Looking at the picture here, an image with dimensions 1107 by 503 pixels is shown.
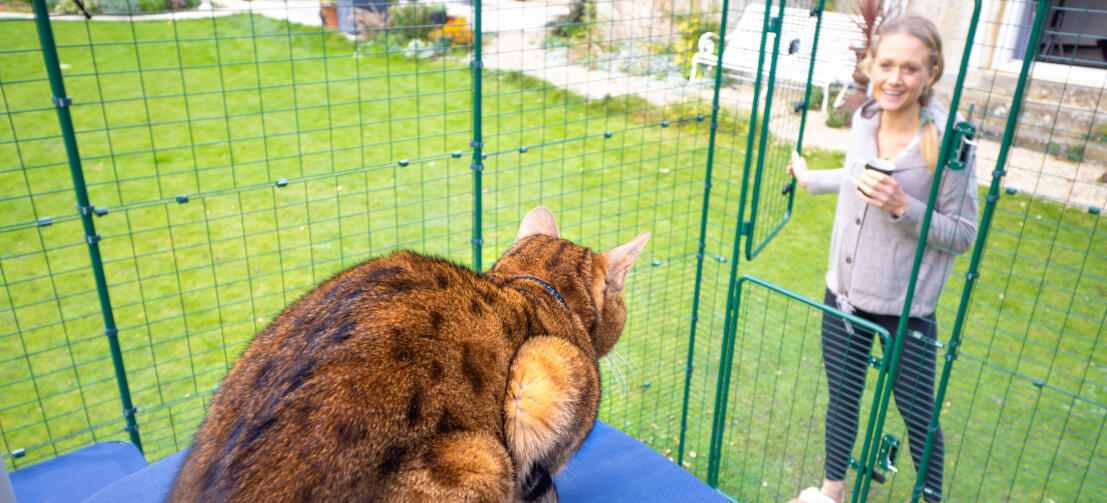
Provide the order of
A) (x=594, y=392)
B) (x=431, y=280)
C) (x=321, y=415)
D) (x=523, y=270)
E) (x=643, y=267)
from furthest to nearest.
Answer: (x=643, y=267) < (x=523, y=270) < (x=594, y=392) < (x=431, y=280) < (x=321, y=415)

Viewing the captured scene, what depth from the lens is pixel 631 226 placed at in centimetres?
609

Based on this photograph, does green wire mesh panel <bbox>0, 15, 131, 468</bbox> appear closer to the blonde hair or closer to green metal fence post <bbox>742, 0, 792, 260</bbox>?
green metal fence post <bbox>742, 0, 792, 260</bbox>

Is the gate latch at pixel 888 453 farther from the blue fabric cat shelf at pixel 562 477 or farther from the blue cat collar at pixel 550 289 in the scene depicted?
the blue cat collar at pixel 550 289

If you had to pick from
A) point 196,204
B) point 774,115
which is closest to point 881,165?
point 774,115

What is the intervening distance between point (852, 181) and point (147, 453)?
13.1 ft

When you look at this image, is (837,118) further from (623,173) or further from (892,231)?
(892,231)

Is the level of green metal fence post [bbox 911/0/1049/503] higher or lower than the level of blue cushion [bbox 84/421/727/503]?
higher

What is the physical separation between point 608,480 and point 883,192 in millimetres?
1565

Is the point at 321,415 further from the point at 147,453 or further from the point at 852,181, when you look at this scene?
the point at 147,453

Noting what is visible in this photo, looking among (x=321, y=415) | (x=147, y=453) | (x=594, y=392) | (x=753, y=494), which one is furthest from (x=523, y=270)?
(x=147, y=453)

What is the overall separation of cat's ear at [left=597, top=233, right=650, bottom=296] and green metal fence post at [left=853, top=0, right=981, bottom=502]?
1.03m

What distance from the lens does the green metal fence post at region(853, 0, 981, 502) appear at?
2430mm

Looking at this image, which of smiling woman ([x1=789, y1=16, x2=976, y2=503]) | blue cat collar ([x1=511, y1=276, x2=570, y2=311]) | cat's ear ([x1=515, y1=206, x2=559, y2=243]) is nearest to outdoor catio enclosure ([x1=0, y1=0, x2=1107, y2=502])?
smiling woman ([x1=789, y1=16, x2=976, y2=503])

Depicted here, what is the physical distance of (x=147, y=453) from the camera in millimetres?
4094
